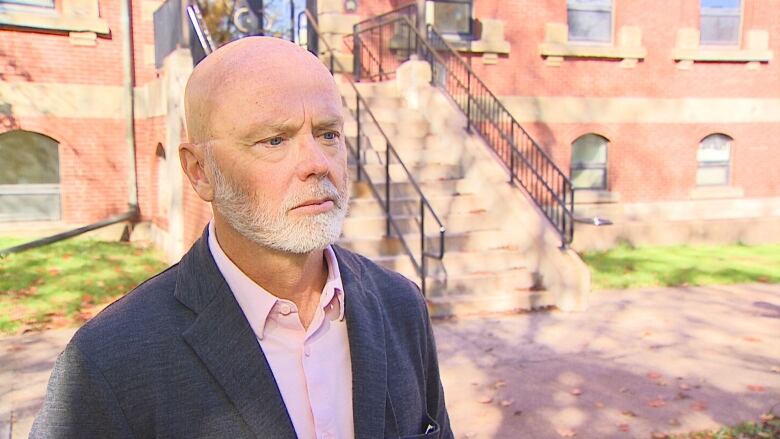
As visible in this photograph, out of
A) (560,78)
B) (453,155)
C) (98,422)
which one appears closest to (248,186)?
(98,422)

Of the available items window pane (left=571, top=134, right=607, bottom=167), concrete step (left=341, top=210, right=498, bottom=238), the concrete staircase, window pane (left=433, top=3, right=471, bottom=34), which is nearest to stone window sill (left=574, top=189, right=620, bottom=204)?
window pane (left=571, top=134, right=607, bottom=167)

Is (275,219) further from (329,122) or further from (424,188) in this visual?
(424,188)

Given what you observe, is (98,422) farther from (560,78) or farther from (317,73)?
(560,78)

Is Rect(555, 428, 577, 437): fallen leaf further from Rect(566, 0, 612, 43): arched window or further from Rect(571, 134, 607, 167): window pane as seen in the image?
Rect(566, 0, 612, 43): arched window

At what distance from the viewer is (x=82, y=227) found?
1111 centimetres

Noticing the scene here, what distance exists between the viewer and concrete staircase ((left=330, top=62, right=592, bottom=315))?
8305 millimetres

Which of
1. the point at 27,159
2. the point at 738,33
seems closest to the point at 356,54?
the point at 27,159

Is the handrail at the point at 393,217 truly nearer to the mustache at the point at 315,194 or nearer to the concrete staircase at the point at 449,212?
the concrete staircase at the point at 449,212

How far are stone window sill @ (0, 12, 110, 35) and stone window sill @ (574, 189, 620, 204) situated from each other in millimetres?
8846

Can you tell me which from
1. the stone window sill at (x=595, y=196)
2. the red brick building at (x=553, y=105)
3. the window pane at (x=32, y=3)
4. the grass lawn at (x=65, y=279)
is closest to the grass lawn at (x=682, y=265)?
the red brick building at (x=553, y=105)

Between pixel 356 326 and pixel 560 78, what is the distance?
1256 cm

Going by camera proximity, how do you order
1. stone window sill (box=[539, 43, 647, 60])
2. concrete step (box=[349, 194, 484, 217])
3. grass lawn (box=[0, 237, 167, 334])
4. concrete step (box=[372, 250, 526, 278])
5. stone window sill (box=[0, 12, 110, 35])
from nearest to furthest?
grass lawn (box=[0, 237, 167, 334]) < concrete step (box=[372, 250, 526, 278]) < concrete step (box=[349, 194, 484, 217]) < stone window sill (box=[0, 12, 110, 35]) < stone window sill (box=[539, 43, 647, 60])

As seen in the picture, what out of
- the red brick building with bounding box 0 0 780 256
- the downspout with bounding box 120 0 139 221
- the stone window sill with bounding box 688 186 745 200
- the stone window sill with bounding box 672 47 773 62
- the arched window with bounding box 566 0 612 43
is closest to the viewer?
the red brick building with bounding box 0 0 780 256

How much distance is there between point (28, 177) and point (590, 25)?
10487 millimetres
